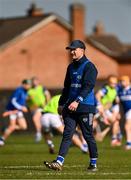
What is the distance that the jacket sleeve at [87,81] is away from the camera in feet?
47.7

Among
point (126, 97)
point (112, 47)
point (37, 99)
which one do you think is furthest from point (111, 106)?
point (112, 47)

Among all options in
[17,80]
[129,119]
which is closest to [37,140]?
[129,119]

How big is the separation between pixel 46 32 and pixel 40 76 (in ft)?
10.7

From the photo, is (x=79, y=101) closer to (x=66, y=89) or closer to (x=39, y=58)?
(x=66, y=89)

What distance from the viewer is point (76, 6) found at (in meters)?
67.1

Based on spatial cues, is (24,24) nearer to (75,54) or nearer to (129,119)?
(129,119)

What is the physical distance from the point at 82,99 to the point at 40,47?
1958 inches

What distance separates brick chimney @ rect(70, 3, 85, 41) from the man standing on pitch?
Result: 163 ft

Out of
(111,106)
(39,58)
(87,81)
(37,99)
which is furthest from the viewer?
(39,58)

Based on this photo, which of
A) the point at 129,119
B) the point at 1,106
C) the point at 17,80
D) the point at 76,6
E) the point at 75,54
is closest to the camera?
the point at 75,54

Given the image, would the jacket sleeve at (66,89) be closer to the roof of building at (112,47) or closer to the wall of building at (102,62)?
the wall of building at (102,62)

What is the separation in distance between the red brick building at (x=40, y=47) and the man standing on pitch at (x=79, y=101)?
4530cm

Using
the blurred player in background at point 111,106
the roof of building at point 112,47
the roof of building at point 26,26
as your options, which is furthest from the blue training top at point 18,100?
the roof of building at point 112,47

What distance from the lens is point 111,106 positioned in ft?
93.9
